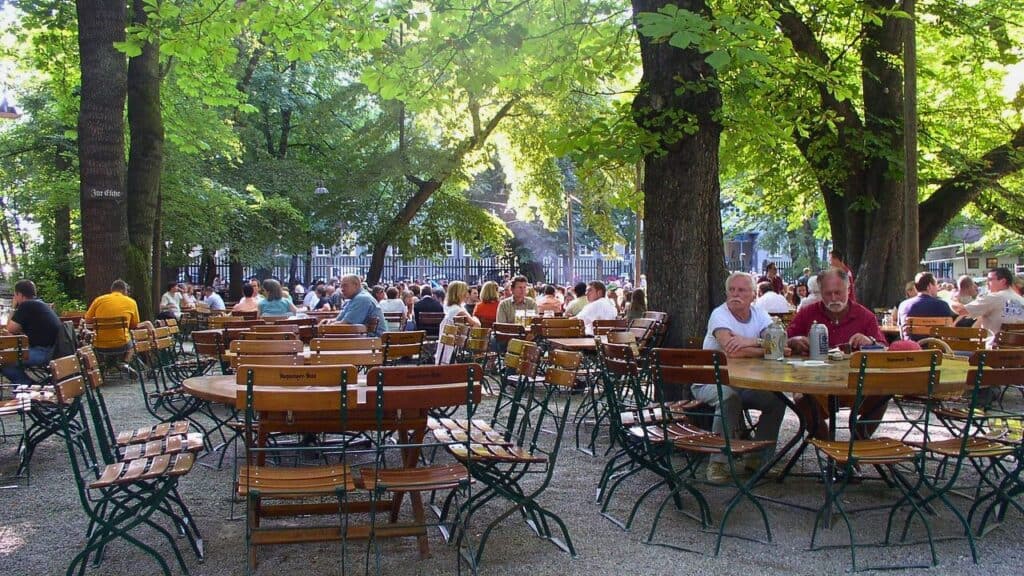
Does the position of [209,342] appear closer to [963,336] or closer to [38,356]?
[38,356]

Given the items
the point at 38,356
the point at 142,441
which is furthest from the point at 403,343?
the point at 38,356

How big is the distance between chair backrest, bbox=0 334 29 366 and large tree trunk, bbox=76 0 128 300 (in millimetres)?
5832

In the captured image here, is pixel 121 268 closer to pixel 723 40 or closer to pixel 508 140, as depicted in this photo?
pixel 723 40

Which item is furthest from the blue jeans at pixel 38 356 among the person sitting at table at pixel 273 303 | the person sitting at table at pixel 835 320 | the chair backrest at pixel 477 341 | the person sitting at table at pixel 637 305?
the person sitting at table at pixel 835 320

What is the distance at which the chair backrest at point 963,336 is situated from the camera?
8.62 metres

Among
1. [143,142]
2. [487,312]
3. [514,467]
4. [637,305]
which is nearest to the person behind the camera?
[514,467]

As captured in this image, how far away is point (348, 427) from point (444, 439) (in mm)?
549

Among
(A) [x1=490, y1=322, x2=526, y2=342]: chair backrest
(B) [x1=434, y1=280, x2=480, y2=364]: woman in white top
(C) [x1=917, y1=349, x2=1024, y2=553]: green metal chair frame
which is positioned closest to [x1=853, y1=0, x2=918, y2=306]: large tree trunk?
(A) [x1=490, y1=322, x2=526, y2=342]: chair backrest

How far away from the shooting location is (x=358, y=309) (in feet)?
34.6

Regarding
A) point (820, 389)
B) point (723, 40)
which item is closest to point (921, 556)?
point (820, 389)

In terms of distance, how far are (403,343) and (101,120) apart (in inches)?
291

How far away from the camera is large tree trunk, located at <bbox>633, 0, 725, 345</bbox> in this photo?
8484 mm

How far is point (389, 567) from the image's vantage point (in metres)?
4.67

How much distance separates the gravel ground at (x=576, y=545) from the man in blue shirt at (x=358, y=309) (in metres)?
4.32
